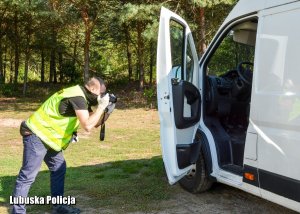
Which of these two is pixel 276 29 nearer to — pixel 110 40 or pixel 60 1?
pixel 60 1

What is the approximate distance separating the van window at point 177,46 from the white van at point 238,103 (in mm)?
12

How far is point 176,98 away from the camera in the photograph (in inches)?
188

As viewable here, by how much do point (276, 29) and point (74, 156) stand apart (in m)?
5.29

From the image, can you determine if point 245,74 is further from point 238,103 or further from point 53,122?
point 53,122

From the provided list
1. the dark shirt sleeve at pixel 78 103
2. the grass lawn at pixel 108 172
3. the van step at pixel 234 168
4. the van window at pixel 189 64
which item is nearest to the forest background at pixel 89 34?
the grass lawn at pixel 108 172

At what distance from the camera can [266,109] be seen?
3.95 m

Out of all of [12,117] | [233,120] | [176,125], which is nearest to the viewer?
[176,125]

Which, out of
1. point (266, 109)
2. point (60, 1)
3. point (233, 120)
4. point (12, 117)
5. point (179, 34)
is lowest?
point (12, 117)

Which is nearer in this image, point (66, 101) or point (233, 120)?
point (66, 101)

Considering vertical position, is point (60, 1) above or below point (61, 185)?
above

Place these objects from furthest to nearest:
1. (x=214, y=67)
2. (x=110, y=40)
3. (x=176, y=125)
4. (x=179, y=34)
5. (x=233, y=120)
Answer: (x=110, y=40)
(x=214, y=67)
(x=233, y=120)
(x=179, y=34)
(x=176, y=125)

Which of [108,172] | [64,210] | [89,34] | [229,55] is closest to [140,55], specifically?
[89,34]

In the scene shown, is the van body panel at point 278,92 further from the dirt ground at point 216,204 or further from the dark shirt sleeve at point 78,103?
the dark shirt sleeve at point 78,103

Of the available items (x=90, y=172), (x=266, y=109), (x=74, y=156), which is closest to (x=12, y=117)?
(x=74, y=156)
